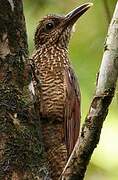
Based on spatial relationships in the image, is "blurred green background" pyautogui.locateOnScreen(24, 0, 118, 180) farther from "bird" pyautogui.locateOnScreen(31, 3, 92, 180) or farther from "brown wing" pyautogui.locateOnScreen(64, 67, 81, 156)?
"brown wing" pyautogui.locateOnScreen(64, 67, 81, 156)

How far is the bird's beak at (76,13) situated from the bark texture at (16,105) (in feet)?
4.49

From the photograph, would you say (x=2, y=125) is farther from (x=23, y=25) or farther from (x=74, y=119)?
(x=74, y=119)

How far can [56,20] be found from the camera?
5102mm

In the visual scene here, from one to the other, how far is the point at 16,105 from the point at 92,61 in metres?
2.43

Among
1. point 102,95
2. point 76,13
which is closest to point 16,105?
point 102,95

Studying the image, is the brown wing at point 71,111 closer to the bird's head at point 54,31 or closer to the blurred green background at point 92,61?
the bird's head at point 54,31

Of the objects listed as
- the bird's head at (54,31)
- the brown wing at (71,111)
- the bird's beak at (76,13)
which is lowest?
the brown wing at (71,111)

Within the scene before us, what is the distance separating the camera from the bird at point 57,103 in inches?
164

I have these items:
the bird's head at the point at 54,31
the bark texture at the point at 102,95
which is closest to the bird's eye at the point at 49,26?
the bird's head at the point at 54,31

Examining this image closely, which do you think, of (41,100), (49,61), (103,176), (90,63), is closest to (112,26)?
(41,100)

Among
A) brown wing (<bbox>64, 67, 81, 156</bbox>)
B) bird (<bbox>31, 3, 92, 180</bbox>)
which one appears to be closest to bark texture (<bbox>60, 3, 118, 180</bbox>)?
bird (<bbox>31, 3, 92, 180</bbox>)

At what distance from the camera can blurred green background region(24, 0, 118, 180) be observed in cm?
552

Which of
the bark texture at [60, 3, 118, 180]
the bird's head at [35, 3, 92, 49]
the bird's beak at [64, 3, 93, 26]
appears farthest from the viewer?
the bird's head at [35, 3, 92, 49]

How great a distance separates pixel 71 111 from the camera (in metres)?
4.27
